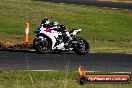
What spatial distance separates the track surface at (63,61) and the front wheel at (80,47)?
0.83 ft

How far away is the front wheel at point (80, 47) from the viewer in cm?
1920

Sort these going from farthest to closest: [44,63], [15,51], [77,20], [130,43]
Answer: [77,20] < [130,43] < [15,51] < [44,63]

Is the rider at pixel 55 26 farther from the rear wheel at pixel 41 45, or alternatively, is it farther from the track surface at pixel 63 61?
the track surface at pixel 63 61

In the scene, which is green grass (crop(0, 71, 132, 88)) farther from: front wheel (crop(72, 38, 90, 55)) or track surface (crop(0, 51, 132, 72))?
front wheel (crop(72, 38, 90, 55))

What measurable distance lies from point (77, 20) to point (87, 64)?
17.2 metres

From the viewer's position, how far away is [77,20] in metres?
33.8

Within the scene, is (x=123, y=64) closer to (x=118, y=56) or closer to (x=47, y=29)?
(x=118, y=56)

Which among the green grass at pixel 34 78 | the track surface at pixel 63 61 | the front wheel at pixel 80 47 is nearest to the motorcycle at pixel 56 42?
the front wheel at pixel 80 47

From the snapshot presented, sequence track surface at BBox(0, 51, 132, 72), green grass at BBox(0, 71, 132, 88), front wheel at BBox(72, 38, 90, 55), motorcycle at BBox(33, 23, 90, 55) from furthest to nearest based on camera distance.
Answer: front wheel at BBox(72, 38, 90, 55) → motorcycle at BBox(33, 23, 90, 55) → track surface at BBox(0, 51, 132, 72) → green grass at BBox(0, 71, 132, 88)

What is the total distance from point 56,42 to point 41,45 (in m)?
0.65

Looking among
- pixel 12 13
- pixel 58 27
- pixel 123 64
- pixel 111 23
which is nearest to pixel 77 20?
pixel 111 23

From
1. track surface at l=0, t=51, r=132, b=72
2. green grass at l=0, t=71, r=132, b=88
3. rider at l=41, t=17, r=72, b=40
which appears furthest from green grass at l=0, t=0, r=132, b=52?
green grass at l=0, t=71, r=132, b=88

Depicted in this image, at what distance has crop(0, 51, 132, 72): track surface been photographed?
15680 mm

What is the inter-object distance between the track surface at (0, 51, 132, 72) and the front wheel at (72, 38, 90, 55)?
9.9 inches
